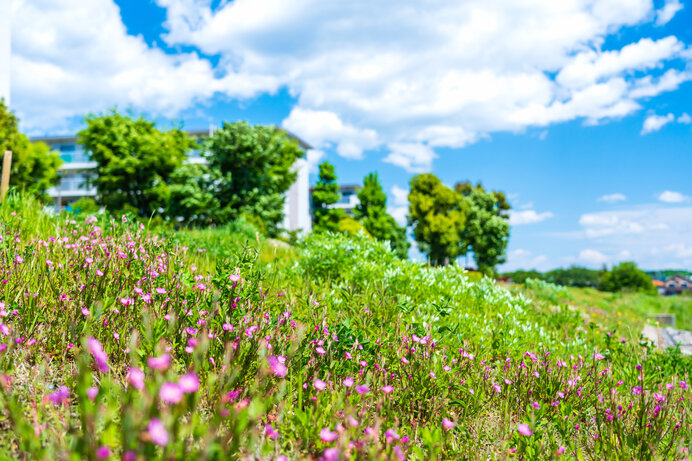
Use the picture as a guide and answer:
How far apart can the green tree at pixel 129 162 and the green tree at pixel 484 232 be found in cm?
2376

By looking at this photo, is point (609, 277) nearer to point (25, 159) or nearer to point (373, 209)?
point (373, 209)

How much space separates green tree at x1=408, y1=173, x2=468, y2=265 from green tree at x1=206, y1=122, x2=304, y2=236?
13.2 meters

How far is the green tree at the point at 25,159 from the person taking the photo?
24188 millimetres

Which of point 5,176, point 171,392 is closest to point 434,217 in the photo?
point 5,176

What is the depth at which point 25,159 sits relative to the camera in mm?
27422

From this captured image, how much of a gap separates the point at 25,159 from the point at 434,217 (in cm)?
2741

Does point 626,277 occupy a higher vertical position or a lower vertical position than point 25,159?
lower

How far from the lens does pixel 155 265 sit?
423 centimetres

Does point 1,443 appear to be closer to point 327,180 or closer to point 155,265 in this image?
point 155,265

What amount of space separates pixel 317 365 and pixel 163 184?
90.9 feet

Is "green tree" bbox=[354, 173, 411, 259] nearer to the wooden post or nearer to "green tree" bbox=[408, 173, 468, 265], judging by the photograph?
"green tree" bbox=[408, 173, 468, 265]

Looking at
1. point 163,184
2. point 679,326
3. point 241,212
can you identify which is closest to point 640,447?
point 679,326

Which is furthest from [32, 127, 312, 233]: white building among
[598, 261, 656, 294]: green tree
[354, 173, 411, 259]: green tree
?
[598, 261, 656, 294]: green tree

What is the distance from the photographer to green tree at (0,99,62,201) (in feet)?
79.4
